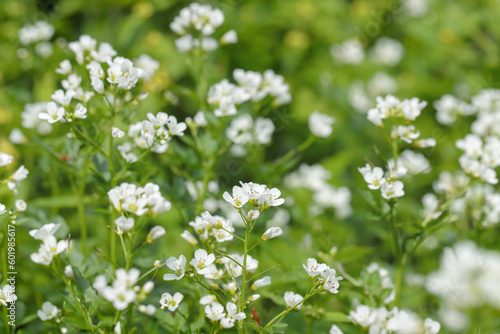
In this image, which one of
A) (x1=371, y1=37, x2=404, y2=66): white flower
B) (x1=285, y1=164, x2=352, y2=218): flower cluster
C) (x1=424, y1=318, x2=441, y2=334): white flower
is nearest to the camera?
(x1=424, y1=318, x2=441, y2=334): white flower

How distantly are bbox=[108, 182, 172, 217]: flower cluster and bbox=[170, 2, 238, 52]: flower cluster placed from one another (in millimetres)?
972

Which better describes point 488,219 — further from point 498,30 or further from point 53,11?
point 53,11

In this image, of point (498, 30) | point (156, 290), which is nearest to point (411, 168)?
point (156, 290)

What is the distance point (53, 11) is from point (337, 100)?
7.65ft

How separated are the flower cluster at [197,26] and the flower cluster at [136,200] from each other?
0.97 metres

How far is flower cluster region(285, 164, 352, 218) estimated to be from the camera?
2.89 meters

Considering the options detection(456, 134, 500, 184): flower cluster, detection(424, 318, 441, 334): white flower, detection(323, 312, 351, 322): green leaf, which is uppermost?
detection(456, 134, 500, 184): flower cluster

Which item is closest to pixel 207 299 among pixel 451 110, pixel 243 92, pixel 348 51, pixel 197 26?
pixel 243 92

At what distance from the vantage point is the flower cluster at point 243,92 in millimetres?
1909

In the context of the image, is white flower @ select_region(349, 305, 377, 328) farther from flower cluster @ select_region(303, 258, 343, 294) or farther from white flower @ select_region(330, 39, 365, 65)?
white flower @ select_region(330, 39, 365, 65)

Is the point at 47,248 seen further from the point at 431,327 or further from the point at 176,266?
the point at 431,327

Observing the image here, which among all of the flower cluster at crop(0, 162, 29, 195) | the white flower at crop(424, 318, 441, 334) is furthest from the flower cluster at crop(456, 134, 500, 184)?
the flower cluster at crop(0, 162, 29, 195)

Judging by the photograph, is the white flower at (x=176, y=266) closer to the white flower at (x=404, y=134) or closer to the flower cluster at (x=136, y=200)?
the flower cluster at (x=136, y=200)

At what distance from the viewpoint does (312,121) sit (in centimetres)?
221
